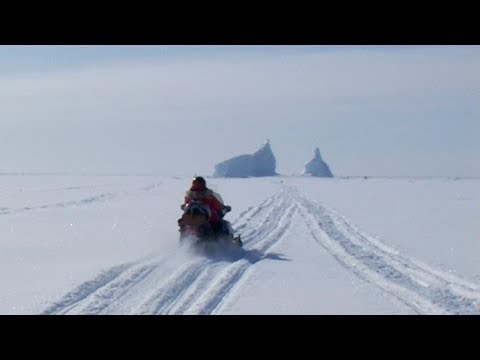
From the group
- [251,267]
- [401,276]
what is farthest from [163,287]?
[401,276]

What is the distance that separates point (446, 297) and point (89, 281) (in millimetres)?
3993

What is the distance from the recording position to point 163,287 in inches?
292

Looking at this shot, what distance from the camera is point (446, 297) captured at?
7180 millimetres

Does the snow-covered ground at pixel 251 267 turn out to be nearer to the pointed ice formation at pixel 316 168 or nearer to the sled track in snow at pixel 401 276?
the sled track in snow at pixel 401 276

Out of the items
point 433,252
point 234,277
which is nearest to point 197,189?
point 234,277

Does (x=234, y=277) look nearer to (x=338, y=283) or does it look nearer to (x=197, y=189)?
(x=338, y=283)

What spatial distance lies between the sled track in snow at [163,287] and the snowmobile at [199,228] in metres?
0.33

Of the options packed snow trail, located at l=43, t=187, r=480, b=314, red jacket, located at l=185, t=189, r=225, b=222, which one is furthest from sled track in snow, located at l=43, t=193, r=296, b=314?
red jacket, located at l=185, t=189, r=225, b=222

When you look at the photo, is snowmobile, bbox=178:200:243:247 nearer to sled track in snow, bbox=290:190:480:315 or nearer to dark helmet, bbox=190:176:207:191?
dark helmet, bbox=190:176:207:191

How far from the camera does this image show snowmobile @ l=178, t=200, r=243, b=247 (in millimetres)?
10430

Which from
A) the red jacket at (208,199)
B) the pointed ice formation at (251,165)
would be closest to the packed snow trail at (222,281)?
the red jacket at (208,199)

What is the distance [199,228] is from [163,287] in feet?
10.2

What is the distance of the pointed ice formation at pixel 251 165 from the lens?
6669 centimetres

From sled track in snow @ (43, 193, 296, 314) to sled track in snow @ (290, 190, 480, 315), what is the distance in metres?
1.43
